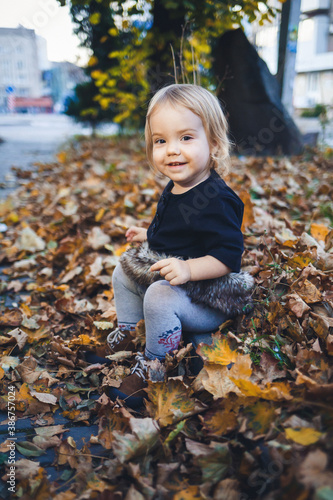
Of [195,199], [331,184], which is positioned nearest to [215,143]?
[195,199]

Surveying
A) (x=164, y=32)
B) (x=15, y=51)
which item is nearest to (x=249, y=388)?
(x=164, y=32)

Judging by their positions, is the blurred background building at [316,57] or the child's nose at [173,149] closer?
the child's nose at [173,149]

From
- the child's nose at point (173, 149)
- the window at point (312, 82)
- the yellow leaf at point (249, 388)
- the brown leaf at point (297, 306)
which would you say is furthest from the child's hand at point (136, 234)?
the window at point (312, 82)

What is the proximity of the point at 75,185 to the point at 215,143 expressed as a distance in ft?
11.0

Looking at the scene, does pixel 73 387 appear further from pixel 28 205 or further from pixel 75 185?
pixel 75 185

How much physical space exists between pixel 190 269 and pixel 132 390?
0.53m

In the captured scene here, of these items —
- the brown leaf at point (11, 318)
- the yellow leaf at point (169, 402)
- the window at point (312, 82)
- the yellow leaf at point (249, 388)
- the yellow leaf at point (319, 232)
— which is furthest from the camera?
the window at point (312, 82)

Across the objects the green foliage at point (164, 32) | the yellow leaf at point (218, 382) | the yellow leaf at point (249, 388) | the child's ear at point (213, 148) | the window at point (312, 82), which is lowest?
the yellow leaf at point (218, 382)

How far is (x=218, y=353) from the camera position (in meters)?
1.47

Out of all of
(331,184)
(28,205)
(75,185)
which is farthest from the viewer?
A: (75,185)

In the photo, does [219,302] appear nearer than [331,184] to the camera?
Yes

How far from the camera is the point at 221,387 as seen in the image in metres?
1.36

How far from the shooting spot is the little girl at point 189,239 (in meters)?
1.53

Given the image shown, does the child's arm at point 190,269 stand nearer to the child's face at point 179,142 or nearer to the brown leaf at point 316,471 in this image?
the child's face at point 179,142
